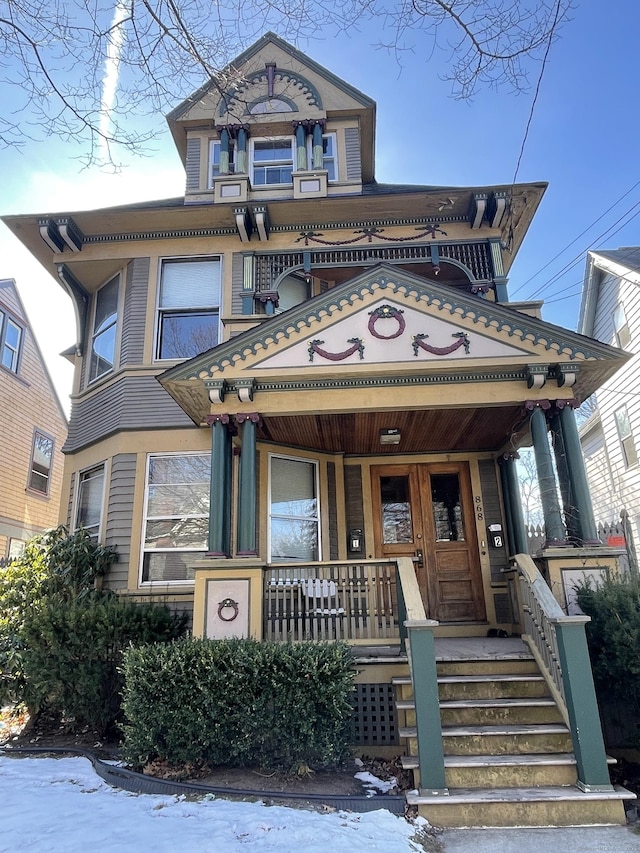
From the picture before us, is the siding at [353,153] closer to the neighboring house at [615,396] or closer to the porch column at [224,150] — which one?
the porch column at [224,150]

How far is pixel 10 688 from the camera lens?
6605 millimetres

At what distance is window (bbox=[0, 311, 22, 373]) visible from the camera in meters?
15.2

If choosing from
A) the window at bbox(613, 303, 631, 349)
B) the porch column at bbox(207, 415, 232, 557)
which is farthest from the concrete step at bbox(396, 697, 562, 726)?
the window at bbox(613, 303, 631, 349)

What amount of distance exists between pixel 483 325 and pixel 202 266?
508 cm

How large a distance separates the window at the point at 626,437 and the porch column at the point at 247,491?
10984 mm

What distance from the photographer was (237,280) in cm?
938

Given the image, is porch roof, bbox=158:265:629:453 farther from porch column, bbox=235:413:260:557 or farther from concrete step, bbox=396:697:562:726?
concrete step, bbox=396:697:562:726

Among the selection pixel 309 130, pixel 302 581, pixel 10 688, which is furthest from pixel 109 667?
pixel 309 130

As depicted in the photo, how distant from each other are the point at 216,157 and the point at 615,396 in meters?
11.0

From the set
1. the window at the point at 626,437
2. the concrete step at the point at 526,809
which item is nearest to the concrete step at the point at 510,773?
the concrete step at the point at 526,809

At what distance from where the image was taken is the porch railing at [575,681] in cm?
430

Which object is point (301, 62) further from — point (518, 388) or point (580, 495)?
point (580, 495)

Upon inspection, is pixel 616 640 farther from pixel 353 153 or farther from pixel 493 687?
pixel 353 153

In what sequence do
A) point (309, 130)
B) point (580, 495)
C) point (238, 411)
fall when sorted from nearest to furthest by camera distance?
point (580, 495)
point (238, 411)
point (309, 130)
